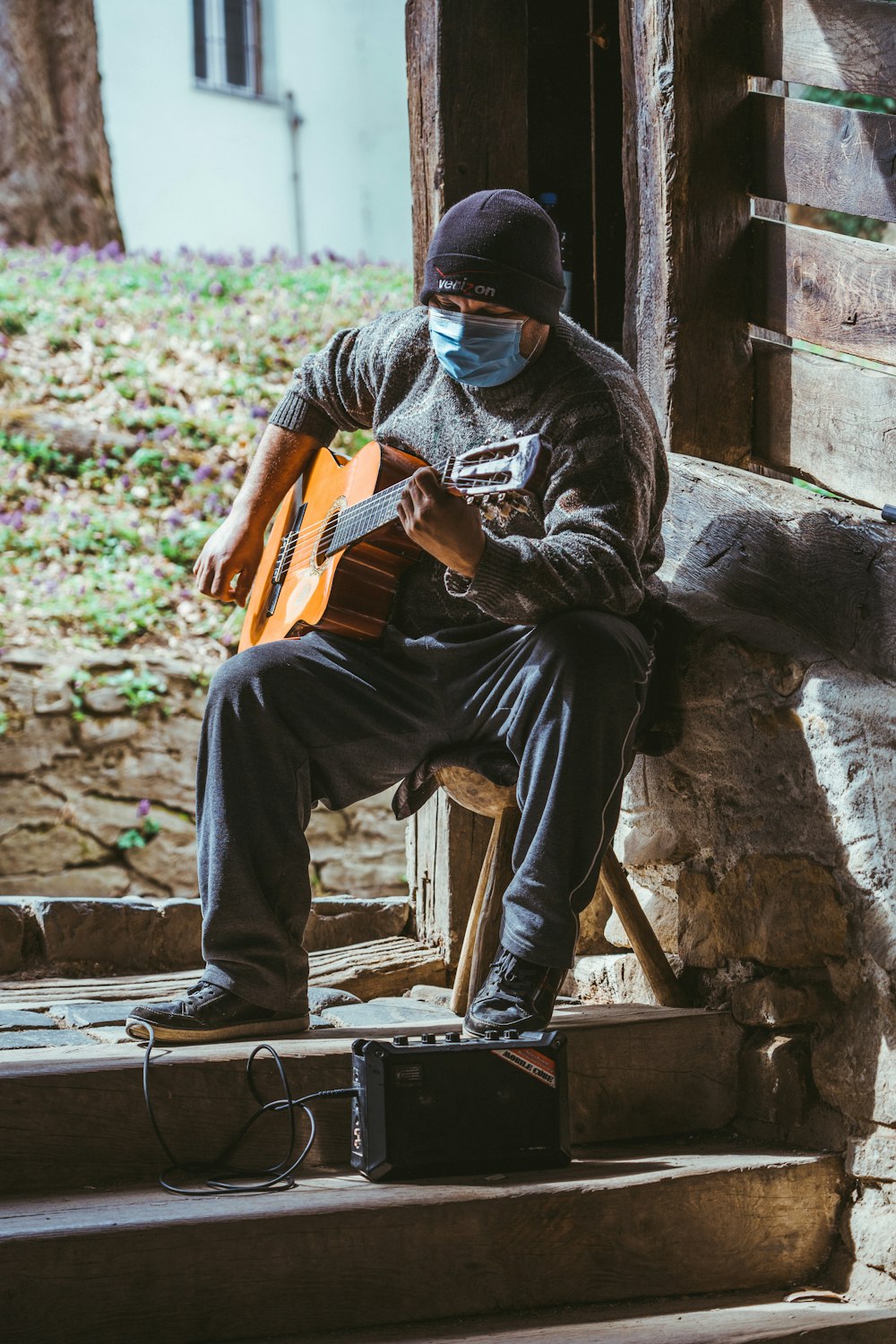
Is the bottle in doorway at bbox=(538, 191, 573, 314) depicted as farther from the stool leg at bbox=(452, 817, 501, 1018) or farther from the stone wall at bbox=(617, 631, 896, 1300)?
the stool leg at bbox=(452, 817, 501, 1018)

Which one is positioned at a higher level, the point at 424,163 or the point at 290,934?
the point at 424,163

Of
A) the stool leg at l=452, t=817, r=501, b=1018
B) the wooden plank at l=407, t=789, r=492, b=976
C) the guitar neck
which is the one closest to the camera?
the guitar neck

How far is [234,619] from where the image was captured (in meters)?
6.30

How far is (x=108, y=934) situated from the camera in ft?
11.2

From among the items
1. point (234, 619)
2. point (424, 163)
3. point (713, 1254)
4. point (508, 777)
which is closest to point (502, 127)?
point (424, 163)

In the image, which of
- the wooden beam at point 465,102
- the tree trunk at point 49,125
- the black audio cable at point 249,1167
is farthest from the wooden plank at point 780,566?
the tree trunk at point 49,125

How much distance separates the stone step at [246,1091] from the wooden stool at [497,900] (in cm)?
12

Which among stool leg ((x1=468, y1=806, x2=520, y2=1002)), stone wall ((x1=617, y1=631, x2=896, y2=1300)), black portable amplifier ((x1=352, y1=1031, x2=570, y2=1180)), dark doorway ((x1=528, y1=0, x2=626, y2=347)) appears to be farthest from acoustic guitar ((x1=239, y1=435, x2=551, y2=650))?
dark doorway ((x1=528, y1=0, x2=626, y2=347))

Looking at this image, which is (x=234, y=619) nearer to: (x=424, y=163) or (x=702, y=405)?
(x=424, y=163)

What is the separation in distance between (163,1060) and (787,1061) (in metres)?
1.07

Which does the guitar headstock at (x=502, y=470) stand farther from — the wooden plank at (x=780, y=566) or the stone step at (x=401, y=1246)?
the stone step at (x=401, y=1246)

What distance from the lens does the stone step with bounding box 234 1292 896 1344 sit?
6.07ft

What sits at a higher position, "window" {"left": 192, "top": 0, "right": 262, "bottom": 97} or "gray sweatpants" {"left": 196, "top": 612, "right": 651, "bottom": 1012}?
"window" {"left": 192, "top": 0, "right": 262, "bottom": 97}

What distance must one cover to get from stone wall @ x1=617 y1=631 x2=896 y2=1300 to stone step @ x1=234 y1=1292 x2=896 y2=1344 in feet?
0.63
